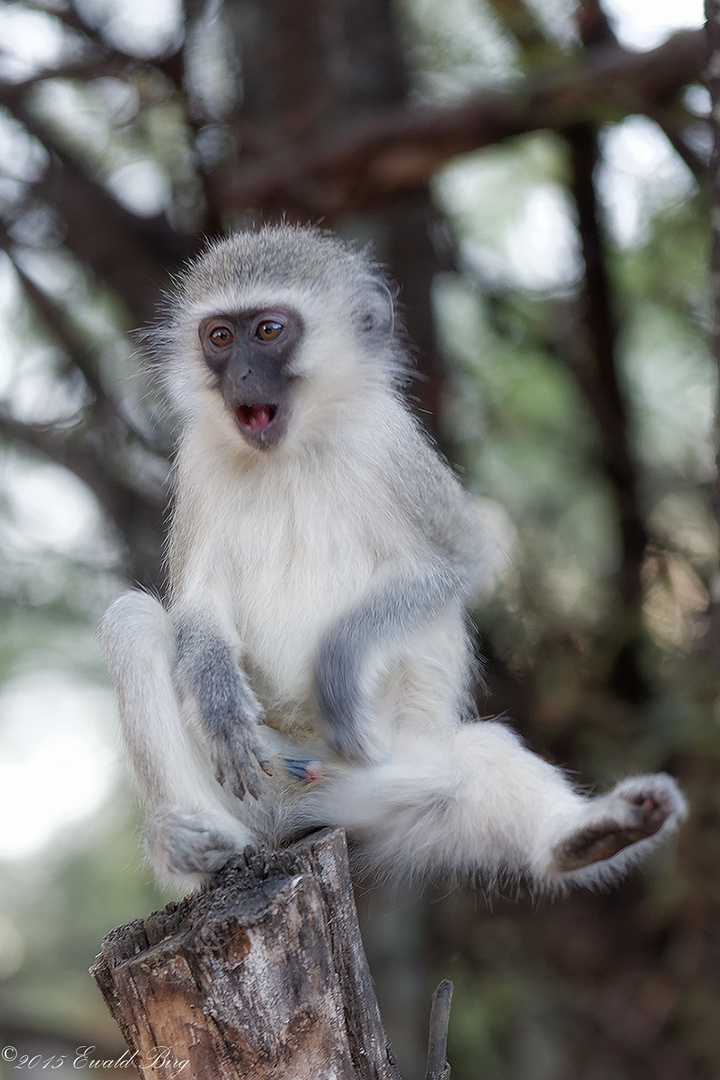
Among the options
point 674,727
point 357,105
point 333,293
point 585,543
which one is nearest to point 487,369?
point 585,543

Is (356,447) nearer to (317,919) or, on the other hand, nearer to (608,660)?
(317,919)

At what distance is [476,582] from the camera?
3.62 meters

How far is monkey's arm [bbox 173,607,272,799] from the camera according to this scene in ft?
9.89

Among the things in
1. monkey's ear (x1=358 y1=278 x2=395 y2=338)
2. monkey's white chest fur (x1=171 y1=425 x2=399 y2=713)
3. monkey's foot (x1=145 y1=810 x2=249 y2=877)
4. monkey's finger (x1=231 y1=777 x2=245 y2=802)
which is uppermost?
monkey's ear (x1=358 y1=278 x2=395 y2=338)

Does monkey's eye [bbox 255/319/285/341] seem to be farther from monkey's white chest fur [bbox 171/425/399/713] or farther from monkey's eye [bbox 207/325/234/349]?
monkey's white chest fur [bbox 171/425/399/713]

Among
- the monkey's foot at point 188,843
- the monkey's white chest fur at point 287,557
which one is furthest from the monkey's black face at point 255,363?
the monkey's foot at point 188,843

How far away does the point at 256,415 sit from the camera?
11.1ft

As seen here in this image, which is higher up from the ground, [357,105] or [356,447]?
[357,105]

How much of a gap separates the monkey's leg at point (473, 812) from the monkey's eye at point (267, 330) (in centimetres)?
129

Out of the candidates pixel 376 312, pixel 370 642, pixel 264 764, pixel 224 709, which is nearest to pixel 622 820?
pixel 370 642

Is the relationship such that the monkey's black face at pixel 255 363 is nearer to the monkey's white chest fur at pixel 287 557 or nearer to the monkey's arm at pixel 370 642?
the monkey's white chest fur at pixel 287 557

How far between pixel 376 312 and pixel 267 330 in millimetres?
511

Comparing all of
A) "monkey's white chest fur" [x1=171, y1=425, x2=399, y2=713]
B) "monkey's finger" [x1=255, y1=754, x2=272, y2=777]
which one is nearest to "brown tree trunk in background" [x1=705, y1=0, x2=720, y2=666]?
"monkey's white chest fur" [x1=171, y1=425, x2=399, y2=713]

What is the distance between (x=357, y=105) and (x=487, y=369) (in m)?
1.85
